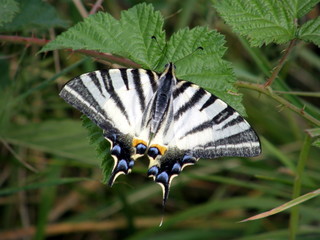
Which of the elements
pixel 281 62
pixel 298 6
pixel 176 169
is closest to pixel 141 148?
pixel 176 169

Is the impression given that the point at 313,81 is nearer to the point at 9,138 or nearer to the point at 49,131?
the point at 49,131

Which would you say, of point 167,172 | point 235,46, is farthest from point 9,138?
point 235,46

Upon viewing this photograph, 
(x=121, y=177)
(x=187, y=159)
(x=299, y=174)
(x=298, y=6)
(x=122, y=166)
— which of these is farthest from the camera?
(x=121, y=177)

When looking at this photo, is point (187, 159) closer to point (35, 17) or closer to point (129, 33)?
point (129, 33)

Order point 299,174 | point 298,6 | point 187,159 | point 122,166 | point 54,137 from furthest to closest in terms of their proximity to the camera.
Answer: point 54,137
point 299,174
point 298,6
point 187,159
point 122,166

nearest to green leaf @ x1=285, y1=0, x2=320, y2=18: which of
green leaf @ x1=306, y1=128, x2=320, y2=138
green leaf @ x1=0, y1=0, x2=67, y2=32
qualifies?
green leaf @ x1=306, y1=128, x2=320, y2=138

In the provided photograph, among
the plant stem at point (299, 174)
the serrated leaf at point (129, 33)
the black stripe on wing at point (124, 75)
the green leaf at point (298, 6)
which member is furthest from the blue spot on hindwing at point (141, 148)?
the green leaf at point (298, 6)
